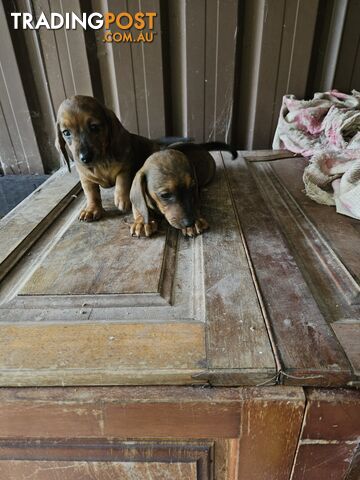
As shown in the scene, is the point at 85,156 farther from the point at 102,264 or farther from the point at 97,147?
the point at 102,264

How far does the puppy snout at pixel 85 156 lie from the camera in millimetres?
979

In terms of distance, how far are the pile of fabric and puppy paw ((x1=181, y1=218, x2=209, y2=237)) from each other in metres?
0.54

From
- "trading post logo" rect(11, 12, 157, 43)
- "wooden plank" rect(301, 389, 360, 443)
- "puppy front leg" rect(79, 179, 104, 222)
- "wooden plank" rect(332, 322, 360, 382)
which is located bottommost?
"wooden plank" rect(301, 389, 360, 443)

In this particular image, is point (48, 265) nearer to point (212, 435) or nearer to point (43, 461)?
point (43, 461)

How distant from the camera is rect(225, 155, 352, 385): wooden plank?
61 cm

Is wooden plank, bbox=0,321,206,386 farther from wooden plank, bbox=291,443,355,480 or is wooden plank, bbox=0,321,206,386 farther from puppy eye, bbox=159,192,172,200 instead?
puppy eye, bbox=159,192,172,200

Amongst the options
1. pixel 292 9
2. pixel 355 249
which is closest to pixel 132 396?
pixel 355 249

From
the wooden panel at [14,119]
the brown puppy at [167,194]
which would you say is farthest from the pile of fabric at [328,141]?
the wooden panel at [14,119]

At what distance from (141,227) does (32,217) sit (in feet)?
1.60

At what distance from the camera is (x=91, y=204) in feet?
4.10

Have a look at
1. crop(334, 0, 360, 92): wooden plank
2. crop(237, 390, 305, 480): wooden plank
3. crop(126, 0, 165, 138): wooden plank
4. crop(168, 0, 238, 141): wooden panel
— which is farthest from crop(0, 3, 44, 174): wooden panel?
crop(237, 390, 305, 480): wooden plank

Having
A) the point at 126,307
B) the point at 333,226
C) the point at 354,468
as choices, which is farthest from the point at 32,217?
the point at 354,468

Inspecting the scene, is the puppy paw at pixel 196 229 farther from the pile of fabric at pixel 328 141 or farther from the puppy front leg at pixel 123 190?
the pile of fabric at pixel 328 141

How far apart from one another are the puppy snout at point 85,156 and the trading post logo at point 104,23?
1.08 meters
